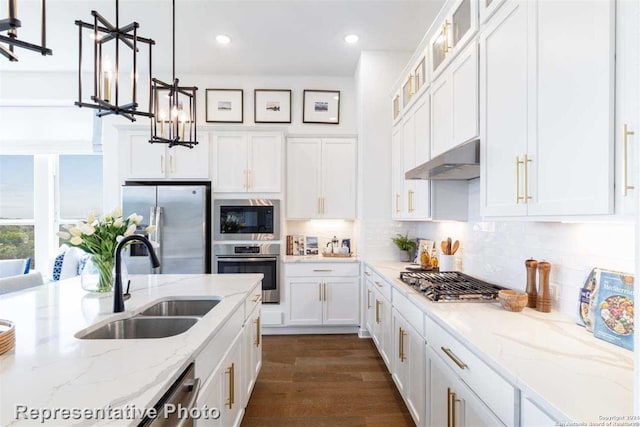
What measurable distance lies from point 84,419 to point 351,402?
2117 millimetres

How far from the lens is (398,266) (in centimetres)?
331

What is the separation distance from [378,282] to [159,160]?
9.17 ft

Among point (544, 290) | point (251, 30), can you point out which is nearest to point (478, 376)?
point (544, 290)

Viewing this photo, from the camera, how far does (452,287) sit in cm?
201

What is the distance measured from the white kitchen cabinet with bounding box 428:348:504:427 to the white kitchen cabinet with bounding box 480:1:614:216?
29.4 inches

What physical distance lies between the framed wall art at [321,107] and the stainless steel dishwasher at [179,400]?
12.2 ft

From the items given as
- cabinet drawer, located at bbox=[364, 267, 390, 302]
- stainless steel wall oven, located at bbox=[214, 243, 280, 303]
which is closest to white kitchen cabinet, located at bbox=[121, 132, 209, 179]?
stainless steel wall oven, located at bbox=[214, 243, 280, 303]

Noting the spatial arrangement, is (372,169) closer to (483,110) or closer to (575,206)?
(483,110)

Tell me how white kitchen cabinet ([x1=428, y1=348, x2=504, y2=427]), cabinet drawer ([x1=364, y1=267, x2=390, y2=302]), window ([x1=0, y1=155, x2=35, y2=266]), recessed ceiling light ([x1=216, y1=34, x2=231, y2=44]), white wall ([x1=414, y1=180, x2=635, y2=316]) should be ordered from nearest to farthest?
white kitchen cabinet ([x1=428, y1=348, x2=504, y2=427]), white wall ([x1=414, y1=180, x2=635, y2=316]), cabinet drawer ([x1=364, y1=267, x2=390, y2=302]), recessed ceiling light ([x1=216, y1=34, x2=231, y2=44]), window ([x1=0, y1=155, x2=35, y2=266])

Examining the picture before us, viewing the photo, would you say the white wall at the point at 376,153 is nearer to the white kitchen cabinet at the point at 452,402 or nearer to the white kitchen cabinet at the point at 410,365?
the white kitchen cabinet at the point at 410,365

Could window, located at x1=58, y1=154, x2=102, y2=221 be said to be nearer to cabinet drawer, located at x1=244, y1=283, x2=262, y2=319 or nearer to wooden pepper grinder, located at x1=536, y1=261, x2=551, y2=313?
cabinet drawer, located at x1=244, y1=283, x2=262, y2=319

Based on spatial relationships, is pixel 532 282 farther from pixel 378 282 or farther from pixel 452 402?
pixel 378 282

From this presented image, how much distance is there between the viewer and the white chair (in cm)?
226

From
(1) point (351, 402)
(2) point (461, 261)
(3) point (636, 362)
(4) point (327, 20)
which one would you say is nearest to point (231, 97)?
(4) point (327, 20)
